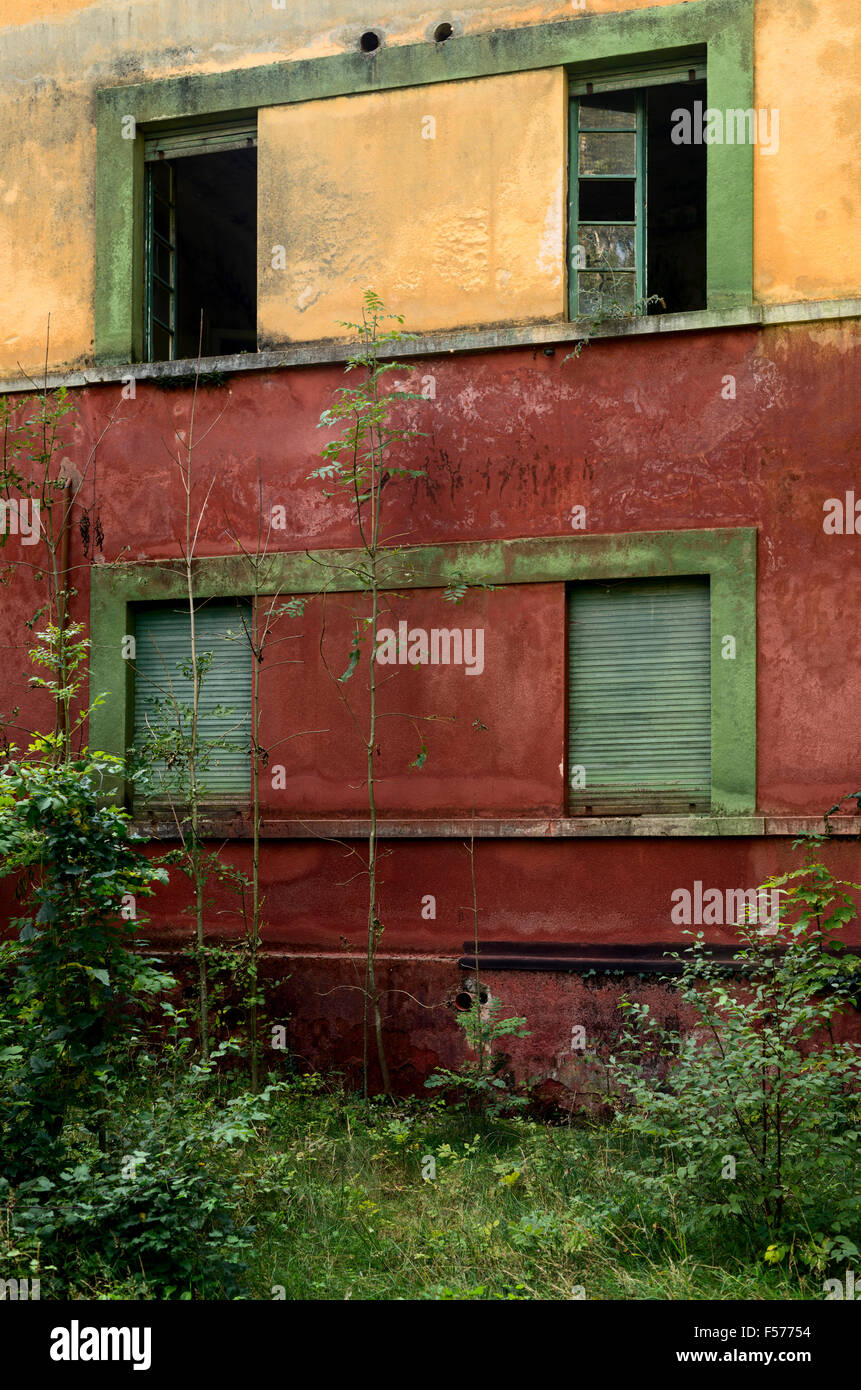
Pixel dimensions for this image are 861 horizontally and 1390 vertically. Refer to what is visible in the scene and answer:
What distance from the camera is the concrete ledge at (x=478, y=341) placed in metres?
8.87

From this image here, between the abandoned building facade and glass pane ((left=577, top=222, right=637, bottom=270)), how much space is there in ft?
0.07

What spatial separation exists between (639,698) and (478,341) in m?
2.70

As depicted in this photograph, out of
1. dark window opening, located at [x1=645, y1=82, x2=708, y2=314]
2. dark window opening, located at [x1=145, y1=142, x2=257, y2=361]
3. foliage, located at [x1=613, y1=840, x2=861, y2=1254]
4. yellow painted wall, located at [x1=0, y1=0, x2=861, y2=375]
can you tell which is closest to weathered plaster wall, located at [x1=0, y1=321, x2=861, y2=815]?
yellow painted wall, located at [x1=0, y1=0, x2=861, y2=375]

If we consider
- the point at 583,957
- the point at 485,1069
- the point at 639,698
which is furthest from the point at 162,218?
the point at 485,1069

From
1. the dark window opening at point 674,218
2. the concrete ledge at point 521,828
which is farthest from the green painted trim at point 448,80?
the concrete ledge at point 521,828

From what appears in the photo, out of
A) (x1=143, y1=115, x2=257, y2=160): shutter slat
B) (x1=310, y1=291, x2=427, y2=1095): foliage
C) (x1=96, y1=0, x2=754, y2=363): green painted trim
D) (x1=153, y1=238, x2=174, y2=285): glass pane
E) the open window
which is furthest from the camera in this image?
(x1=153, y1=238, x2=174, y2=285): glass pane

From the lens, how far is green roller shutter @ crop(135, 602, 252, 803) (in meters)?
9.91

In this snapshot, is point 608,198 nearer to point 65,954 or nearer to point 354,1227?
point 65,954

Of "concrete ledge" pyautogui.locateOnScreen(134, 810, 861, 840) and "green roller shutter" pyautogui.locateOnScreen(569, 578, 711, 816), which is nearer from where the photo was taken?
"concrete ledge" pyautogui.locateOnScreen(134, 810, 861, 840)

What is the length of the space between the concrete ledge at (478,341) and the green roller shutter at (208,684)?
5.71 ft

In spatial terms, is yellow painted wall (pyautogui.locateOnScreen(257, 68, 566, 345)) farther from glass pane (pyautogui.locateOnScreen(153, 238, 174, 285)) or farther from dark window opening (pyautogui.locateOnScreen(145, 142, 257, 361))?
glass pane (pyautogui.locateOnScreen(153, 238, 174, 285))

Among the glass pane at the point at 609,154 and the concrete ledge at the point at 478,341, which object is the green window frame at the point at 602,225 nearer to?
the glass pane at the point at 609,154

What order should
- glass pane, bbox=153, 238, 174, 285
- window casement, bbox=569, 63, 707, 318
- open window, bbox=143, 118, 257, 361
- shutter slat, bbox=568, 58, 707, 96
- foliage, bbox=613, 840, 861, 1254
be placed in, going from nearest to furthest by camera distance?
foliage, bbox=613, 840, 861, 1254, shutter slat, bbox=568, 58, 707, 96, window casement, bbox=569, 63, 707, 318, open window, bbox=143, 118, 257, 361, glass pane, bbox=153, 238, 174, 285
